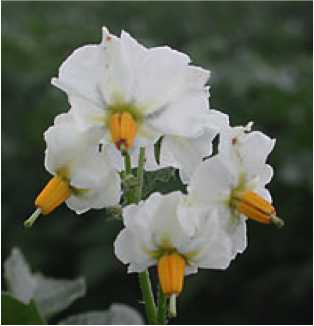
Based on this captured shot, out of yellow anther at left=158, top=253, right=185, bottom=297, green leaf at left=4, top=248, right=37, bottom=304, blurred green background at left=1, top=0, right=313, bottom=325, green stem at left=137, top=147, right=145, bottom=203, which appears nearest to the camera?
yellow anther at left=158, top=253, right=185, bottom=297

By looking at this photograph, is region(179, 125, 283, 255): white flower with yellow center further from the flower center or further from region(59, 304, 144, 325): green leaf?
region(59, 304, 144, 325): green leaf

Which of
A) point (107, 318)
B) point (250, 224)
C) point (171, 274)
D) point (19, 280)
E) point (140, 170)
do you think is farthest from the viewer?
point (250, 224)

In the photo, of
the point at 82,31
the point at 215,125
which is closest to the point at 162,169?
Answer: the point at 215,125

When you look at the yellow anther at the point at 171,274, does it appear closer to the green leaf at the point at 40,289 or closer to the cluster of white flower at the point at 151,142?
the cluster of white flower at the point at 151,142

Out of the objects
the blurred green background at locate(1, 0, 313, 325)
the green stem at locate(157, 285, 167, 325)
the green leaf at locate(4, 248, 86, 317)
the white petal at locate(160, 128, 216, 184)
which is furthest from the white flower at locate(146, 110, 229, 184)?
the blurred green background at locate(1, 0, 313, 325)

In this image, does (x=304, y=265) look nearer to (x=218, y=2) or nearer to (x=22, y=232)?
(x=22, y=232)

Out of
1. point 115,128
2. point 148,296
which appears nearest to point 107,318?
point 148,296

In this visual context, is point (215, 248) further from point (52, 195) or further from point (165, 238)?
point (52, 195)

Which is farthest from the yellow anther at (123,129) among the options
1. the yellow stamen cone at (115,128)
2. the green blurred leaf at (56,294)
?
the green blurred leaf at (56,294)
